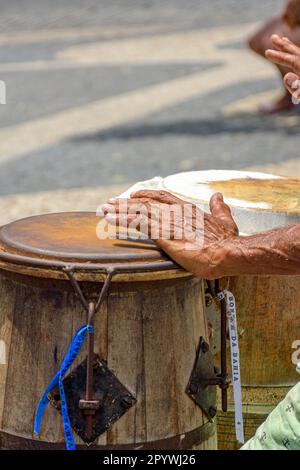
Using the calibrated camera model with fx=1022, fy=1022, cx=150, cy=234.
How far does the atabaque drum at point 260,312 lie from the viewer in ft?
8.83

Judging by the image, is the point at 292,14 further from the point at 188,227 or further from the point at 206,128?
the point at 188,227

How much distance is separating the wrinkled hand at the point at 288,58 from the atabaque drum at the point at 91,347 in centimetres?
68

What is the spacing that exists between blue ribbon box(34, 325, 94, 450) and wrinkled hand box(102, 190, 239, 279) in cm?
29

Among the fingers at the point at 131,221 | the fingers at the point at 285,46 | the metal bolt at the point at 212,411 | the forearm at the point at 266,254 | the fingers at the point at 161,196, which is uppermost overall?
the fingers at the point at 285,46

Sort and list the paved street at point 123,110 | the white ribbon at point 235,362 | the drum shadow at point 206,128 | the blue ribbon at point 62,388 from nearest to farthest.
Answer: the blue ribbon at point 62,388, the white ribbon at point 235,362, the paved street at point 123,110, the drum shadow at point 206,128

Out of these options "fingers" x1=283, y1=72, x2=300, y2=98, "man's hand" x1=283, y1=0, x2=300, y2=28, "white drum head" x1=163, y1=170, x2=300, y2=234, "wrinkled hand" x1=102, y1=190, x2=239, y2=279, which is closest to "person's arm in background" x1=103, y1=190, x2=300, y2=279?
"wrinkled hand" x1=102, y1=190, x2=239, y2=279

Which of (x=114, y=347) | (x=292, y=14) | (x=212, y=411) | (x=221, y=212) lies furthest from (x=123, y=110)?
(x=114, y=347)

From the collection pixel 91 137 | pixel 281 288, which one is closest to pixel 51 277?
pixel 281 288

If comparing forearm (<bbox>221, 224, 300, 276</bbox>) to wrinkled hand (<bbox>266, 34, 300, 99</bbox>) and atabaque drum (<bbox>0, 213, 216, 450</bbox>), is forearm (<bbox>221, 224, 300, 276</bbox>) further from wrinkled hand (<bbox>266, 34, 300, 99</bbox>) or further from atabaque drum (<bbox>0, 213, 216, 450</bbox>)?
wrinkled hand (<bbox>266, 34, 300, 99</bbox>)

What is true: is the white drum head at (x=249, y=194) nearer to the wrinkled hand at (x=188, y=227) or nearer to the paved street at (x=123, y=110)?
the wrinkled hand at (x=188, y=227)

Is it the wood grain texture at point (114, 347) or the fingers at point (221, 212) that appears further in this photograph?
the fingers at point (221, 212)

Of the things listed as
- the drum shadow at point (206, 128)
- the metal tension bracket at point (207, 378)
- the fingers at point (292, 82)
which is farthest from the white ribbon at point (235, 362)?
the drum shadow at point (206, 128)

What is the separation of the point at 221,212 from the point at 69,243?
41cm

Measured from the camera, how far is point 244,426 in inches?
115
